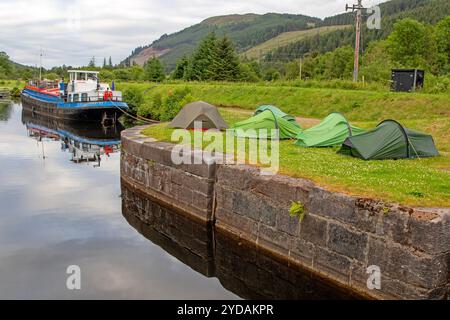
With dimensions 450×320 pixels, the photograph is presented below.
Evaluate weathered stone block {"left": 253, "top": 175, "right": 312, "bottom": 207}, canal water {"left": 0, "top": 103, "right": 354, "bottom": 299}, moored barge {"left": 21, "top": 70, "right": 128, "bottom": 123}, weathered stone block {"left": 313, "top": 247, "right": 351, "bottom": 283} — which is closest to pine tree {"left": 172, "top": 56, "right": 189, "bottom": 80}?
moored barge {"left": 21, "top": 70, "right": 128, "bottom": 123}

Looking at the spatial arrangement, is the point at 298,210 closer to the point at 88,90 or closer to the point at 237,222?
the point at 237,222

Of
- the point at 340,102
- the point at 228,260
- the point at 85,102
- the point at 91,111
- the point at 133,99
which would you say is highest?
the point at 133,99

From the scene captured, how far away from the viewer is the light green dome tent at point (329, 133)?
11078 mm

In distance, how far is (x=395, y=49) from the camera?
55.2 metres

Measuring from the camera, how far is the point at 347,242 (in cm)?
656

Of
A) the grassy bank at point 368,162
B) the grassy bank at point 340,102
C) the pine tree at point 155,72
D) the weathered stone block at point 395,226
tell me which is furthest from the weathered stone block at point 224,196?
the pine tree at point 155,72

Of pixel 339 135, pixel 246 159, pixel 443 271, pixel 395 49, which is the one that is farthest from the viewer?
pixel 395 49

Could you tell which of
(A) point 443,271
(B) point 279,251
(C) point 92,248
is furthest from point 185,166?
(A) point 443,271

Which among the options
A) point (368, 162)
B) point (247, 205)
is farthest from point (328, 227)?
point (368, 162)

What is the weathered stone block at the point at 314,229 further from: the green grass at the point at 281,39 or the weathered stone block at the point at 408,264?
the green grass at the point at 281,39

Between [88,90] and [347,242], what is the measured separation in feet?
85.5

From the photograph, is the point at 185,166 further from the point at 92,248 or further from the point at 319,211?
the point at 319,211

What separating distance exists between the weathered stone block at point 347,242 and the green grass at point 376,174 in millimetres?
548
